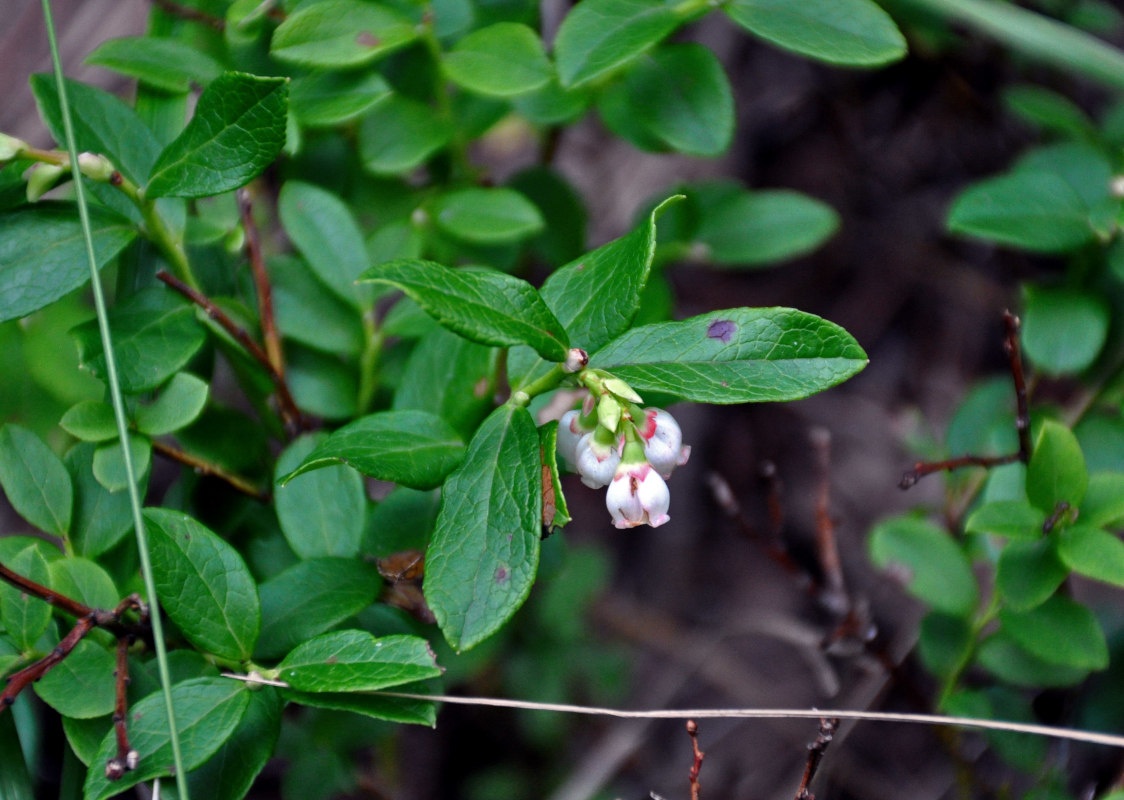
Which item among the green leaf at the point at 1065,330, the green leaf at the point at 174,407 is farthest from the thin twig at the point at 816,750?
the green leaf at the point at 174,407

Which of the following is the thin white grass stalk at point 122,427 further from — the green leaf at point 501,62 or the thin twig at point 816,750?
the thin twig at point 816,750

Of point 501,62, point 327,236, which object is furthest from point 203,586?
point 501,62

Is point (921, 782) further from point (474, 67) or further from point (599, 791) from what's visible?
point (474, 67)

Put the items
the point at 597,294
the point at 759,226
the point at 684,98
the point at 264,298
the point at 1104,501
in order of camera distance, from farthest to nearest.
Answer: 1. the point at 759,226
2. the point at 684,98
3. the point at 264,298
4. the point at 1104,501
5. the point at 597,294

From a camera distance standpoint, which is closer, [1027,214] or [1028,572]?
[1028,572]

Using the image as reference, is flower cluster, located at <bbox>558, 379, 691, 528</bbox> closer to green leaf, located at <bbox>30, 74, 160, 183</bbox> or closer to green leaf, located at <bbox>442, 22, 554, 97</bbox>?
green leaf, located at <bbox>442, 22, 554, 97</bbox>

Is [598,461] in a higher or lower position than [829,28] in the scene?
lower

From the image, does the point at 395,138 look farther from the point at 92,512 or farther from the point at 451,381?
the point at 92,512
